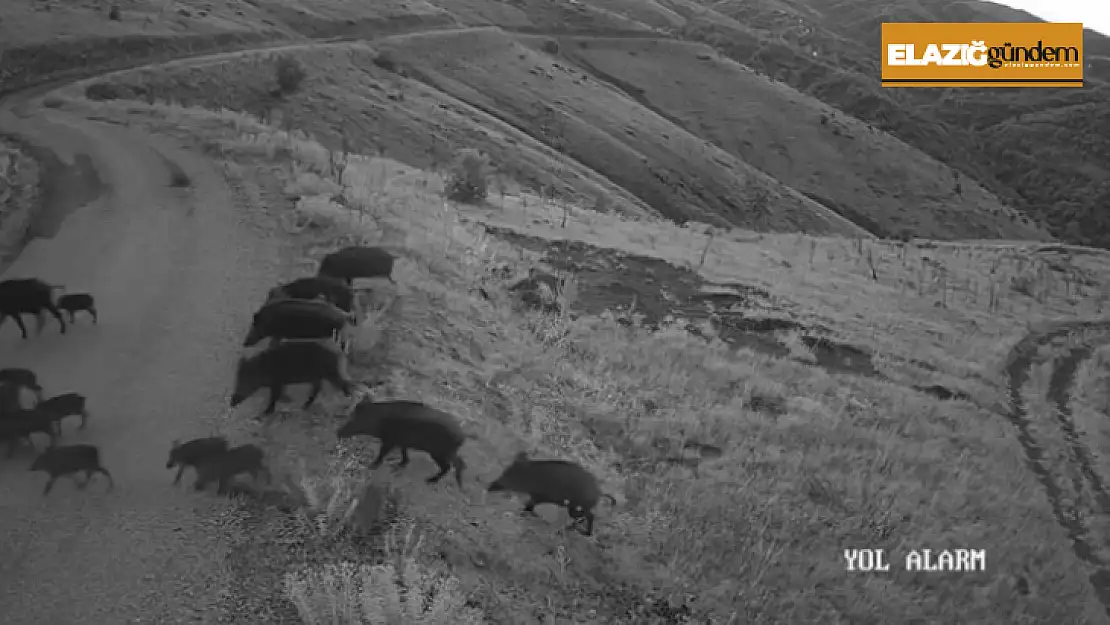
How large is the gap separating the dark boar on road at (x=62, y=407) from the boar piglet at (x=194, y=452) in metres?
1.10

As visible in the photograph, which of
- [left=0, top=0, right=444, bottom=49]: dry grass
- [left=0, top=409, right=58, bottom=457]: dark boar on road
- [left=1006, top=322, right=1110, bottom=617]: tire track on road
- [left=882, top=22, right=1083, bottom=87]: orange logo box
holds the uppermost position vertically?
[left=882, top=22, right=1083, bottom=87]: orange logo box

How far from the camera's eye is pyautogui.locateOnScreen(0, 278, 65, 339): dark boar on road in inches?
301

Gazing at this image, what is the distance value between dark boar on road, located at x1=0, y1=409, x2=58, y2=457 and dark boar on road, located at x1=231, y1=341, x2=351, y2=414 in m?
1.38

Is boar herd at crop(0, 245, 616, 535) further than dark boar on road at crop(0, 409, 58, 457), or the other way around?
dark boar on road at crop(0, 409, 58, 457)

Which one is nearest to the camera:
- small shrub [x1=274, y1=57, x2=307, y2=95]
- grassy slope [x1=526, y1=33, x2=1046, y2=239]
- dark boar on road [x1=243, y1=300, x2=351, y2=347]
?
dark boar on road [x1=243, y1=300, x2=351, y2=347]

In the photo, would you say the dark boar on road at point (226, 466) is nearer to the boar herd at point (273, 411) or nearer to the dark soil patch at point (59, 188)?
the boar herd at point (273, 411)

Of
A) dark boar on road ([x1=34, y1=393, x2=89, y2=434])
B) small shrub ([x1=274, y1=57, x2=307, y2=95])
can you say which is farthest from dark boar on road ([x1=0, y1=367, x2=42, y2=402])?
small shrub ([x1=274, y1=57, x2=307, y2=95])

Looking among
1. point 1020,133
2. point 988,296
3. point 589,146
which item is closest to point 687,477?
point 988,296

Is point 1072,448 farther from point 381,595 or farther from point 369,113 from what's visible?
point 369,113

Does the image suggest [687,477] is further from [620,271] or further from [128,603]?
[620,271]

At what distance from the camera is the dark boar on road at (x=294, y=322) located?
24.2ft

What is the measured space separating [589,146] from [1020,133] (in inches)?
3433

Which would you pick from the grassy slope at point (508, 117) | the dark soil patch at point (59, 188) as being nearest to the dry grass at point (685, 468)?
the dark soil patch at point (59, 188)

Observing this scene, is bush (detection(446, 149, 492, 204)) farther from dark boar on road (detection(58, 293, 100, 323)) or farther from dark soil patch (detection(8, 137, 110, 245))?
dark boar on road (detection(58, 293, 100, 323))
